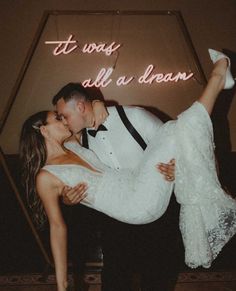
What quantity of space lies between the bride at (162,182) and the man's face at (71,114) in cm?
15

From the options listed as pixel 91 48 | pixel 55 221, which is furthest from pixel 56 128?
pixel 91 48

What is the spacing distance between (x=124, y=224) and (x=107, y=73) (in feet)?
6.78

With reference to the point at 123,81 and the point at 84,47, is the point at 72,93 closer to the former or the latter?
the point at 84,47

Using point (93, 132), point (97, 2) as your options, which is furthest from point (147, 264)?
point (97, 2)

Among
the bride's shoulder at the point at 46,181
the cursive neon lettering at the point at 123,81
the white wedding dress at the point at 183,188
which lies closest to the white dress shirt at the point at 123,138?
the white wedding dress at the point at 183,188

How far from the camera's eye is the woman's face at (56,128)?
7.41 feet

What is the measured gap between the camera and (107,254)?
2.17 m

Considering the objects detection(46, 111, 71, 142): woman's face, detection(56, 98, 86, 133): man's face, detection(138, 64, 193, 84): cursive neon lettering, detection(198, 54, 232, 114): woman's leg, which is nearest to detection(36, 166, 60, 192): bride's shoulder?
detection(46, 111, 71, 142): woman's face

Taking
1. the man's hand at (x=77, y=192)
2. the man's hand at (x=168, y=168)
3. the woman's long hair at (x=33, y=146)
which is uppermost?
the man's hand at (x=168, y=168)

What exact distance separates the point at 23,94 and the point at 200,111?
2.88 metres

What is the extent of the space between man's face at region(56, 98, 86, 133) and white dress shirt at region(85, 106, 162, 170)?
0.22 meters

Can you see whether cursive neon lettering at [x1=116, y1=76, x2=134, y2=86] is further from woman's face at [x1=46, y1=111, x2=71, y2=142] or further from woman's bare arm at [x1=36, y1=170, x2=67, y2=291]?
woman's bare arm at [x1=36, y1=170, x2=67, y2=291]

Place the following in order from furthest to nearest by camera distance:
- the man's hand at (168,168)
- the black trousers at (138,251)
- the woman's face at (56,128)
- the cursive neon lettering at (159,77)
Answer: the cursive neon lettering at (159,77) → the woman's face at (56,128) → the black trousers at (138,251) → the man's hand at (168,168)

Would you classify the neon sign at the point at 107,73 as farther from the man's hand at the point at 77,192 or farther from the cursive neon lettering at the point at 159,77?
the man's hand at the point at 77,192
